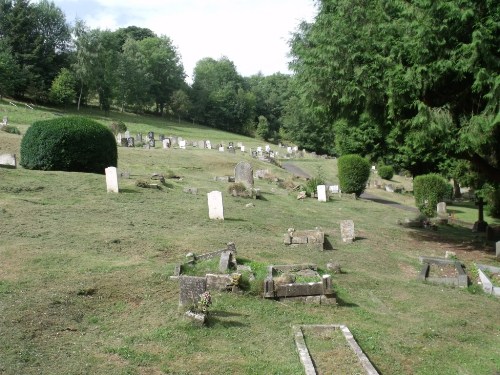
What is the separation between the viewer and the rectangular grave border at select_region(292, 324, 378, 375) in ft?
22.1

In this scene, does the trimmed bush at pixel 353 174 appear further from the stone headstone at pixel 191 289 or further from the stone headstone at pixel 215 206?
the stone headstone at pixel 191 289

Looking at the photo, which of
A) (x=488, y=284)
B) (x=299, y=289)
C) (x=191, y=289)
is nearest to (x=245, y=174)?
(x=488, y=284)

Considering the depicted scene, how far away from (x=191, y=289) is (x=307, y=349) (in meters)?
2.04

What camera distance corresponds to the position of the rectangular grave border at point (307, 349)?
675 cm

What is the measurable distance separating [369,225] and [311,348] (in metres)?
13.3

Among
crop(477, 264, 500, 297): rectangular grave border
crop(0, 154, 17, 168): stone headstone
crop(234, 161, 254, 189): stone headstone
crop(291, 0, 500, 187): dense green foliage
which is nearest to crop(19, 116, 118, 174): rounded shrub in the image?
crop(0, 154, 17, 168): stone headstone

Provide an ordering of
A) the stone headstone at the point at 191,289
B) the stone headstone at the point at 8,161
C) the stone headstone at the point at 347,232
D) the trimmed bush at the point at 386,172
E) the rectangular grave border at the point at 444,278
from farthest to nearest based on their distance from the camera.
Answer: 1. the trimmed bush at the point at 386,172
2. the stone headstone at the point at 8,161
3. the stone headstone at the point at 347,232
4. the rectangular grave border at the point at 444,278
5. the stone headstone at the point at 191,289

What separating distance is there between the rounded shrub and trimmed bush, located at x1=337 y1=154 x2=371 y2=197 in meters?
16.6

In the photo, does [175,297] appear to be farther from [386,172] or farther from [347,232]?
[386,172]

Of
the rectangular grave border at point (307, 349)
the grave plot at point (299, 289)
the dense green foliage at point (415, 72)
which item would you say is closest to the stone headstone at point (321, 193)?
the dense green foliage at point (415, 72)

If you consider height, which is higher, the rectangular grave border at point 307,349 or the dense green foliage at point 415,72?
the dense green foliage at point 415,72

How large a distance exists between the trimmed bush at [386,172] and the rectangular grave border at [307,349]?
42.2m

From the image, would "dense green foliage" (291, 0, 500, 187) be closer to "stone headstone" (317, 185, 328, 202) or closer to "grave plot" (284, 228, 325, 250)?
"grave plot" (284, 228, 325, 250)

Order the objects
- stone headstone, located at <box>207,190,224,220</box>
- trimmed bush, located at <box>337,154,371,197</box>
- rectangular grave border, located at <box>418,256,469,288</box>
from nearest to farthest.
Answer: rectangular grave border, located at <box>418,256,469,288</box>
stone headstone, located at <box>207,190,224,220</box>
trimmed bush, located at <box>337,154,371,197</box>
